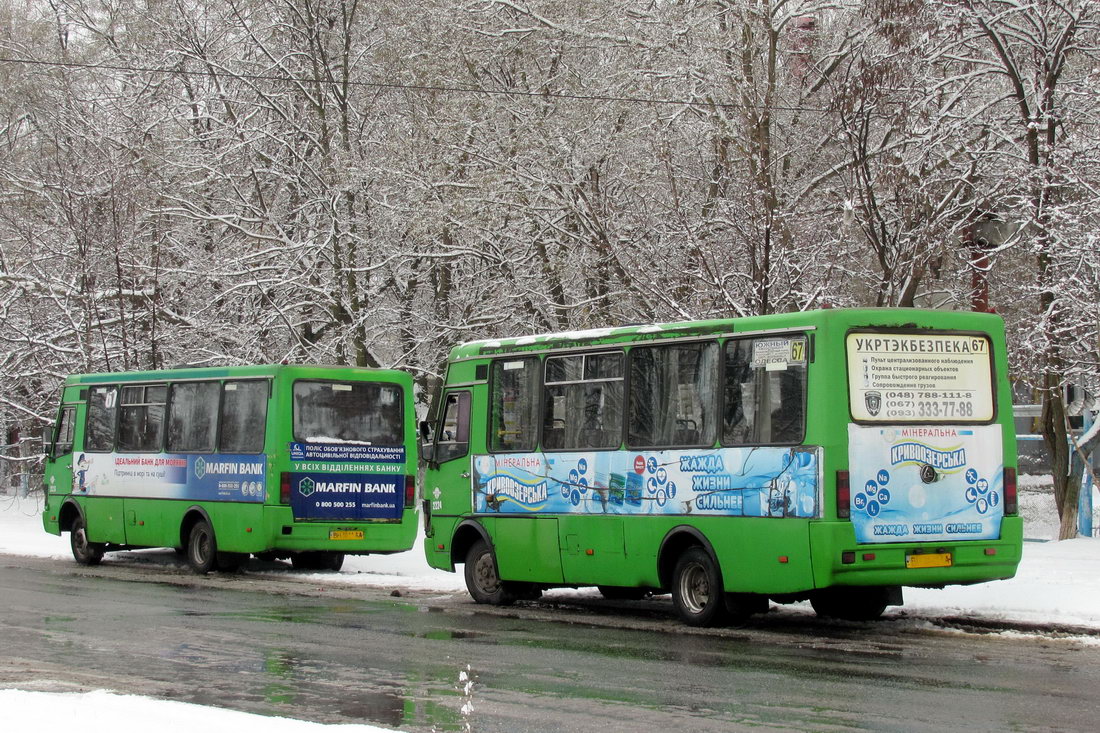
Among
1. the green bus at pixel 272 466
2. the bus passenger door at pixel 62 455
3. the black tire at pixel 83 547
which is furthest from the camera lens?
the bus passenger door at pixel 62 455

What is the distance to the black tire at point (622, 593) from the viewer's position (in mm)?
15711

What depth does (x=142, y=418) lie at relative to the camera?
24172mm

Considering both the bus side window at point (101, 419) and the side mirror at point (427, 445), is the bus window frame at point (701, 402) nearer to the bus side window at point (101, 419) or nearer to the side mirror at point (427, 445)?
the side mirror at point (427, 445)

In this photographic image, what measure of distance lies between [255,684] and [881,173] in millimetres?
14449

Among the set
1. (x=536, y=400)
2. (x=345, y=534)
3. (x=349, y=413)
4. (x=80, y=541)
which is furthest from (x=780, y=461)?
(x=80, y=541)

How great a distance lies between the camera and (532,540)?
16.4 meters

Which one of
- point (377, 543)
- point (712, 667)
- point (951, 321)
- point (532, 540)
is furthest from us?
point (377, 543)

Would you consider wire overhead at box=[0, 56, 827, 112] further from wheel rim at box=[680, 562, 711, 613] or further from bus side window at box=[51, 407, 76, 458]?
wheel rim at box=[680, 562, 711, 613]

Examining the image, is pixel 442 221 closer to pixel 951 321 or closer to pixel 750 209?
pixel 750 209

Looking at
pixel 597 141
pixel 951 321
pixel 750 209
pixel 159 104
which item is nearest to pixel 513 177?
pixel 597 141

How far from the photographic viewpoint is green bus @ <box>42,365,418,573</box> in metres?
21.1

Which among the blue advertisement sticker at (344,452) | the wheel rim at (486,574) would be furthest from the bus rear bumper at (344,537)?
the wheel rim at (486,574)

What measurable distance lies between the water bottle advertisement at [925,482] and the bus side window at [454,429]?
5610mm

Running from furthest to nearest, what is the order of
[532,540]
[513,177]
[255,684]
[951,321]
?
[513,177], [532,540], [951,321], [255,684]
